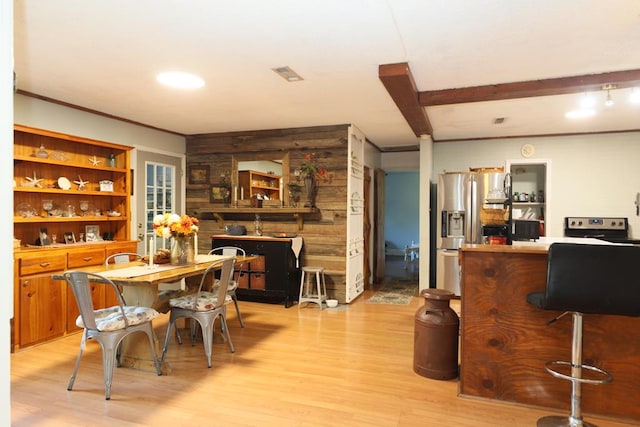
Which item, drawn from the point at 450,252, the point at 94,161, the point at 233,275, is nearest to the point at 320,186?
the point at 233,275

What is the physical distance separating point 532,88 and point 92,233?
4767mm

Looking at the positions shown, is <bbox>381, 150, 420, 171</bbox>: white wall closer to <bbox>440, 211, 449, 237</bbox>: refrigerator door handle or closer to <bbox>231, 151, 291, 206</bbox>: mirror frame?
<bbox>440, 211, 449, 237</bbox>: refrigerator door handle

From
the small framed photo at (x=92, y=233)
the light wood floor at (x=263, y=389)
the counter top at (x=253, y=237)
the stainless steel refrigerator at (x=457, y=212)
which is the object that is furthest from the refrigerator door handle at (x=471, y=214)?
the small framed photo at (x=92, y=233)

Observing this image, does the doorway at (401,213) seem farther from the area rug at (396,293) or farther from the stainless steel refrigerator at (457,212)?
the stainless steel refrigerator at (457,212)

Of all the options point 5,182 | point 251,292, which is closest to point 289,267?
point 251,292

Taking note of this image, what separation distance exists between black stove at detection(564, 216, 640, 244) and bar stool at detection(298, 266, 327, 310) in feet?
11.8

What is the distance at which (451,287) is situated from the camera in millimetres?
5801

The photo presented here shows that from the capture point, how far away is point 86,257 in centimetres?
425

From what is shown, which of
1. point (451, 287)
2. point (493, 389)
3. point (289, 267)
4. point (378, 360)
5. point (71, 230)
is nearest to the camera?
point (493, 389)

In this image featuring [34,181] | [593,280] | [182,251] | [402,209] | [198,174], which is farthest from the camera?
[402,209]

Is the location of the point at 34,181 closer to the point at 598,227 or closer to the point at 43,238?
the point at 43,238

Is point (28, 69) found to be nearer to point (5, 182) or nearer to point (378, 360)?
point (5, 182)

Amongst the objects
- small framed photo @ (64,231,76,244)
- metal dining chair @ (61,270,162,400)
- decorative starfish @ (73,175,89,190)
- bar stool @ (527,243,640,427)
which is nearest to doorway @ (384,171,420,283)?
decorative starfish @ (73,175,89,190)

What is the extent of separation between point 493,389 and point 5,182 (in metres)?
2.93
